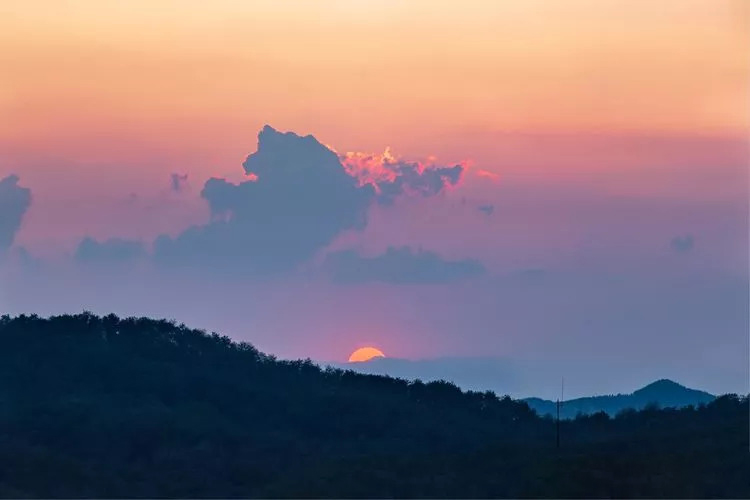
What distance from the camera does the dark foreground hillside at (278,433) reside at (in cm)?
6625

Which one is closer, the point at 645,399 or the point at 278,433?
the point at 278,433

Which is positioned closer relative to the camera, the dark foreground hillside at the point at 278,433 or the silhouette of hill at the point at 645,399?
the dark foreground hillside at the point at 278,433

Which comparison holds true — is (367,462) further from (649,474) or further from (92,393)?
(92,393)

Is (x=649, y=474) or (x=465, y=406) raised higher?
(x=465, y=406)

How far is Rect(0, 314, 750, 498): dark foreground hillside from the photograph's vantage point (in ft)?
217

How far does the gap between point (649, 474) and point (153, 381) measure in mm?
38384

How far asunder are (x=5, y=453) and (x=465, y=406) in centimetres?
3693

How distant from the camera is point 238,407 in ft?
301

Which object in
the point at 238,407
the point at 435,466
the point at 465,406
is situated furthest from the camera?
the point at 465,406

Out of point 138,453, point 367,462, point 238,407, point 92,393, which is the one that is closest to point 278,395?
point 238,407

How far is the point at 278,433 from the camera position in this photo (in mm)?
87000

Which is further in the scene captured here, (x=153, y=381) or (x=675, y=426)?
(x=153, y=381)

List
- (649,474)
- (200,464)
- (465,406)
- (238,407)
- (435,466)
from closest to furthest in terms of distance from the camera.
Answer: (649,474)
(435,466)
(200,464)
(238,407)
(465,406)

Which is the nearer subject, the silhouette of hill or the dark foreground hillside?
the dark foreground hillside
